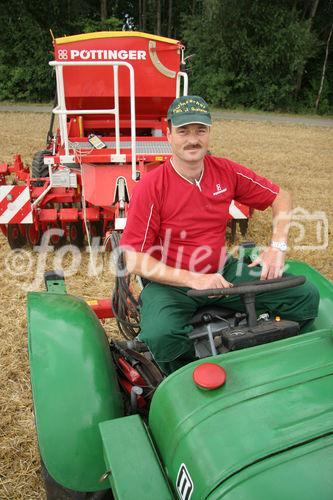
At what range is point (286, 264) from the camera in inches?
96.9

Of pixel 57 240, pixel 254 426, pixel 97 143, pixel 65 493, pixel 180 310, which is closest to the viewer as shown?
pixel 254 426

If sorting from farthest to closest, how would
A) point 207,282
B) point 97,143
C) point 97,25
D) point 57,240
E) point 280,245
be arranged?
point 97,25 → point 97,143 → point 57,240 → point 280,245 → point 207,282

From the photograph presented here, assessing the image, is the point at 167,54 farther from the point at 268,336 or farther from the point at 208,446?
the point at 208,446

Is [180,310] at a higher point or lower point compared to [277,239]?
lower

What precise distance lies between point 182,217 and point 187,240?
0.37 ft

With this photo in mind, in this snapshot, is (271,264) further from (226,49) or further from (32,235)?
(226,49)

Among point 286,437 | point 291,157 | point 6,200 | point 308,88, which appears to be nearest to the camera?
point 286,437

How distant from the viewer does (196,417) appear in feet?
4.19

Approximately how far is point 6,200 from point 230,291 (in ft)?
10.4

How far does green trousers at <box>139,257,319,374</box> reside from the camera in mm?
1767

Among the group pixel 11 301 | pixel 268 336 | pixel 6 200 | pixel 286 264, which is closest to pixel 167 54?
pixel 6 200

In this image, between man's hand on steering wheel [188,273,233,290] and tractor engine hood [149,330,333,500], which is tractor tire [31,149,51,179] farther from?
tractor engine hood [149,330,333,500]

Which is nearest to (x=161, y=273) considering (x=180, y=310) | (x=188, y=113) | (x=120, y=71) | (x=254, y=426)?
(x=180, y=310)

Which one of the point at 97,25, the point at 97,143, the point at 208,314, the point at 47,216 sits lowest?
the point at 97,25
